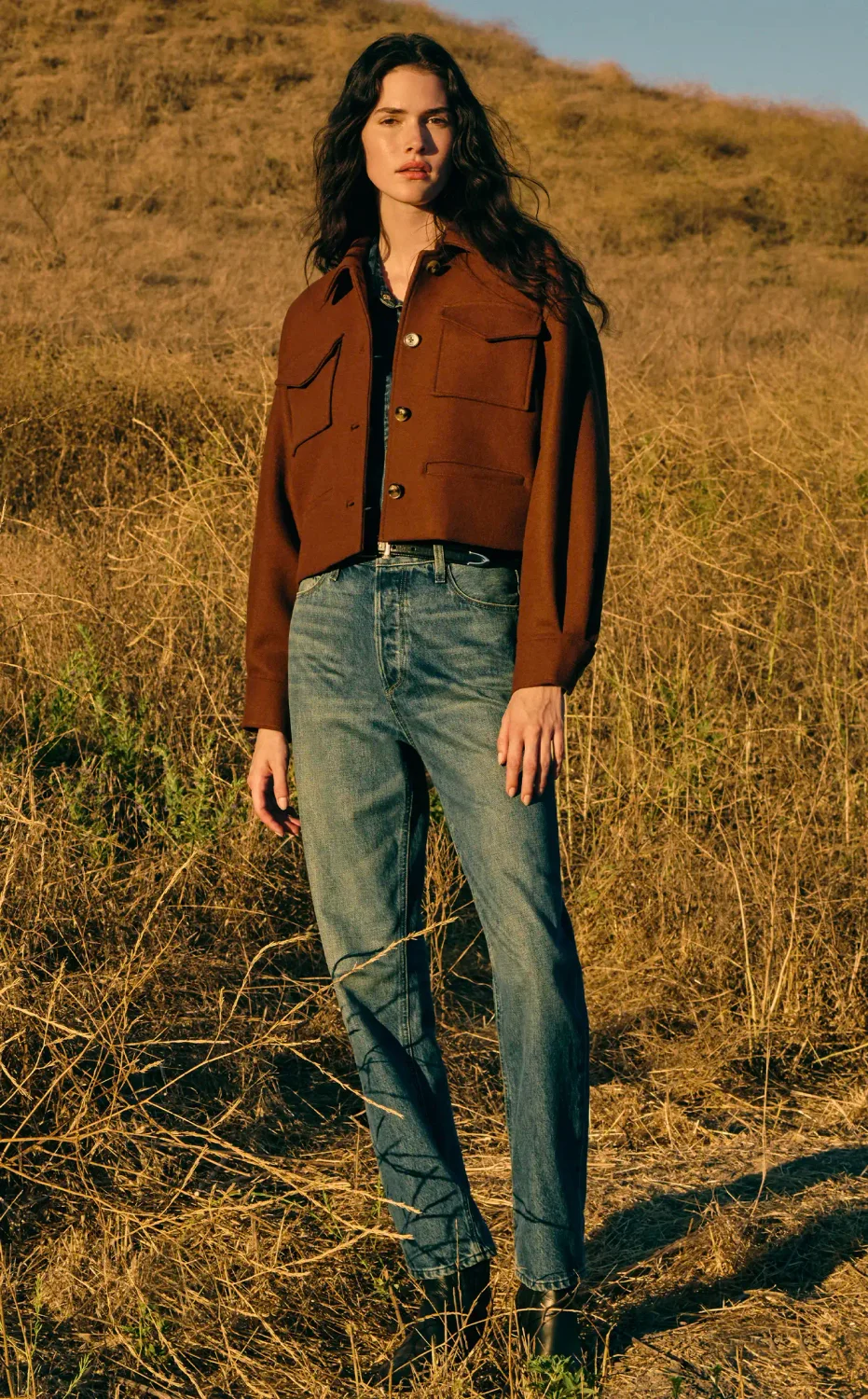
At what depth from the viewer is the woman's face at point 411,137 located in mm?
2025

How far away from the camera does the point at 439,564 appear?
1896mm

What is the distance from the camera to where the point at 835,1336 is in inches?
87.8

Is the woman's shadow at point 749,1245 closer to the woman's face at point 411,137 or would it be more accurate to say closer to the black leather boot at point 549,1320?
the black leather boot at point 549,1320

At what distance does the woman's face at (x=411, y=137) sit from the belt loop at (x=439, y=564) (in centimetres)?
58

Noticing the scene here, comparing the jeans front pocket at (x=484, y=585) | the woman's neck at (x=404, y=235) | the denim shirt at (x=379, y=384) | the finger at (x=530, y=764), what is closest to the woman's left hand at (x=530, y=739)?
the finger at (x=530, y=764)

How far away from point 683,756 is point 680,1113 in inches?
50.0

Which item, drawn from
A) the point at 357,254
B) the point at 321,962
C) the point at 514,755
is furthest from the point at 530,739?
the point at 321,962

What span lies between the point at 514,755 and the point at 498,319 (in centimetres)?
65

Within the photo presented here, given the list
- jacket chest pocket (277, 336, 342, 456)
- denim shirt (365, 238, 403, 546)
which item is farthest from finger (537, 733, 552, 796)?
jacket chest pocket (277, 336, 342, 456)

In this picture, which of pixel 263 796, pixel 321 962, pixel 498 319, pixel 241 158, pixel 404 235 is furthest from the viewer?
pixel 241 158

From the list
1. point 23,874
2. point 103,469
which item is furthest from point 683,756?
point 103,469

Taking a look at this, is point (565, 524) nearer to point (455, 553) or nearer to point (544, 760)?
point (455, 553)

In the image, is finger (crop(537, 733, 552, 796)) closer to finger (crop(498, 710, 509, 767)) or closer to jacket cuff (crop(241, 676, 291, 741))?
finger (crop(498, 710, 509, 767))

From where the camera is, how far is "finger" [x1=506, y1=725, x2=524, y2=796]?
1.83m
